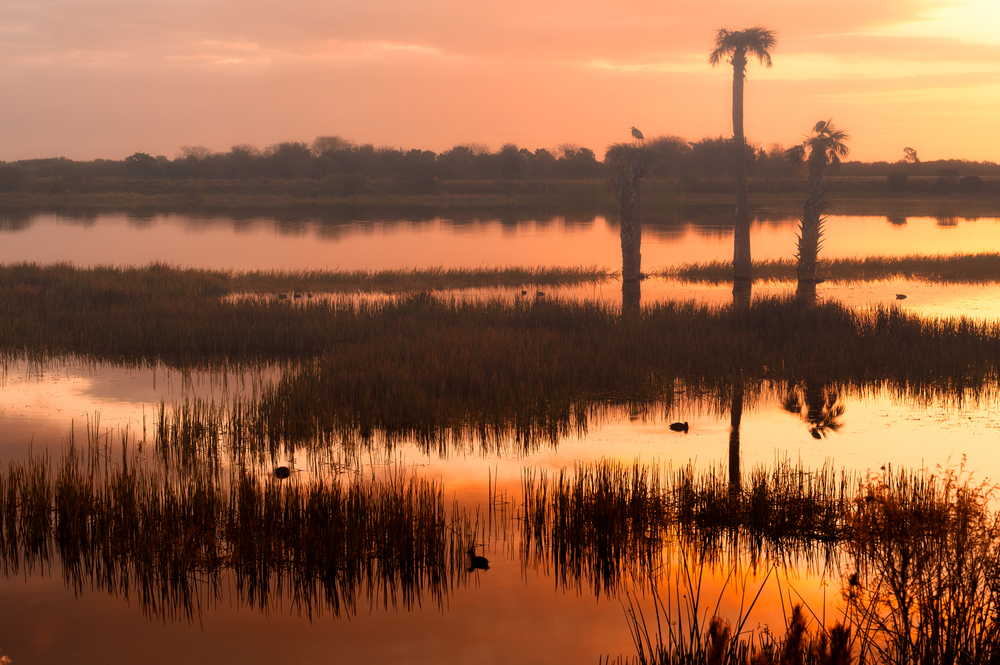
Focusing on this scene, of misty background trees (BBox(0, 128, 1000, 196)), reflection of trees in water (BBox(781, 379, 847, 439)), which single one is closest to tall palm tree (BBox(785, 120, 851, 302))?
reflection of trees in water (BBox(781, 379, 847, 439))

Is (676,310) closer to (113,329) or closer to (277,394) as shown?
(277,394)

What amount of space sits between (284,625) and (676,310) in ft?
55.0

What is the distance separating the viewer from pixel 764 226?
67.4 metres

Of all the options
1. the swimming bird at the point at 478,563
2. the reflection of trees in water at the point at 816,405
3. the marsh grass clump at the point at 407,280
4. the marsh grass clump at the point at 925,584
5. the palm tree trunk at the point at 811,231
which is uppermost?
the palm tree trunk at the point at 811,231

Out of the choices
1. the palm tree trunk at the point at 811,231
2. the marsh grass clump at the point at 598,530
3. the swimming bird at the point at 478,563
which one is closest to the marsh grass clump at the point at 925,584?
the marsh grass clump at the point at 598,530

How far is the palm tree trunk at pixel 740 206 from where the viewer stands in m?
29.2

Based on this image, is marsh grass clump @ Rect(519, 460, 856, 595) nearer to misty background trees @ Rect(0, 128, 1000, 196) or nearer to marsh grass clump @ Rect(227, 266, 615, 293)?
marsh grass clump @ Rect(227, 266, 615, 293)

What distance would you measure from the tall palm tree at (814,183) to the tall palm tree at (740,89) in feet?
6.70

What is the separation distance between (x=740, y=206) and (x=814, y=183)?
2.98m

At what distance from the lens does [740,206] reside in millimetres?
30062

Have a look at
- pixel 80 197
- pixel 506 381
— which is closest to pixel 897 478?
pixel 506 381

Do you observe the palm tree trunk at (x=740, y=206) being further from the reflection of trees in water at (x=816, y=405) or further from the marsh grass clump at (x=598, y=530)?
the marsh grass clump at (x=598, y=530)

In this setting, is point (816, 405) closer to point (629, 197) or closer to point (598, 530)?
point (598, 530)

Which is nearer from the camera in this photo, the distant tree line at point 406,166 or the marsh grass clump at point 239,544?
the marsh grass clump at point 239,544
